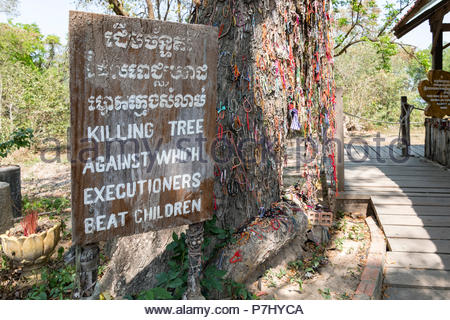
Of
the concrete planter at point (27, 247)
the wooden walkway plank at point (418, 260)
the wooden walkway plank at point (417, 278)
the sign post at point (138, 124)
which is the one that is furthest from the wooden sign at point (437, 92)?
the concrete planter at point (27, 247)

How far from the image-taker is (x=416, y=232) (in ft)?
13.7

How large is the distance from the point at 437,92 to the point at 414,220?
485 centimetres

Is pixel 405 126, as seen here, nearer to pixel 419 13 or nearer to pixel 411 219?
pixel 419 13

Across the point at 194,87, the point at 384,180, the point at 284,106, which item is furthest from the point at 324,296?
the point at 384,180

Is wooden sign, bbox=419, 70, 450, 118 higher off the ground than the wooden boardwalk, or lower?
higher

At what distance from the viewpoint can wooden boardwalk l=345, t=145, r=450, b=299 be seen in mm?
3357

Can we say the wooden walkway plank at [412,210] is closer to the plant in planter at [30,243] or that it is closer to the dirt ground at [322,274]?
the dirt ground at [322,274]

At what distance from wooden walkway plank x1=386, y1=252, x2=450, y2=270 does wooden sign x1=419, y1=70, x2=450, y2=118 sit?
527cm

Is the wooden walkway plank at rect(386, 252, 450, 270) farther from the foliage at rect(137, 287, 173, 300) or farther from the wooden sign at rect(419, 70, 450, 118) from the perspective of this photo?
the wooden sign at rect(419, 70, 450, 118)

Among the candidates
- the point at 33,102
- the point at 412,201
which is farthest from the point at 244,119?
the point at 33,102

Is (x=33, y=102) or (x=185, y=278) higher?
(x=33, y=102)

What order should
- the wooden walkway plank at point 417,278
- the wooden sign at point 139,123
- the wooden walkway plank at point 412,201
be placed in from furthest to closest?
1. the wooden walkway plank at point 412,201
2. the wooden walkway plank at point 417,278
3. the wooden sign at point 139,123

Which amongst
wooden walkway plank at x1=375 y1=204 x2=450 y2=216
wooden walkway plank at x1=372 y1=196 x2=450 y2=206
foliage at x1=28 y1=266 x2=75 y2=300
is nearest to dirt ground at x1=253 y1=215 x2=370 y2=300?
wooden walkway plank at x1=375 y1=204 x2=450 y2=216

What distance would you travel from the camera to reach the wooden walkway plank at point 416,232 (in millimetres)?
4062
